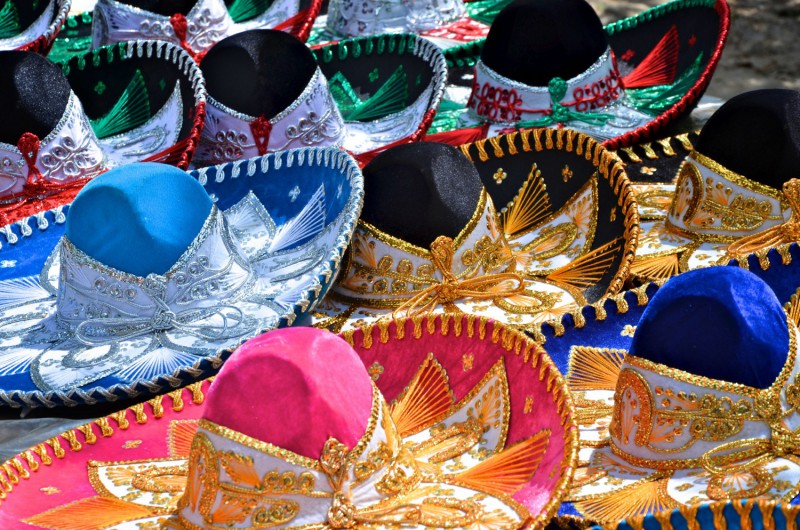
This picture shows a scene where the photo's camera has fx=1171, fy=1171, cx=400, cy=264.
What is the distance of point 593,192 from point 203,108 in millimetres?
1221

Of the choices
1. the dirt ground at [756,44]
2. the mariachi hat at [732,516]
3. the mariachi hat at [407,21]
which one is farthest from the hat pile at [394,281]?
the dirt ground at [756,44]

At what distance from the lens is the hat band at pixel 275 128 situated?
3656mm

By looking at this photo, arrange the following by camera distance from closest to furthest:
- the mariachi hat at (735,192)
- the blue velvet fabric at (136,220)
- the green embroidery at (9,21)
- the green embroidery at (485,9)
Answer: the blue velvet fabric at (136,220) < the mariachi hat at (735,192) < the green embroidery at (9,21) < the green embroidery at (485,9)

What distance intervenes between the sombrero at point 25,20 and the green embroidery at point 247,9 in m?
0.74

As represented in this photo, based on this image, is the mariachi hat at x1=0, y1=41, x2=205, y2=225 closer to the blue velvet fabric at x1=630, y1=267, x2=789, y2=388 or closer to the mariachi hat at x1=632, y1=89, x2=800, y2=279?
the mariachi hat at x1=632, y1=89, x2=800, y2=279

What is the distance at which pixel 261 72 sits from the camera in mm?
3650

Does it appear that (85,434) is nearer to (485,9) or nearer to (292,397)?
(292,397)

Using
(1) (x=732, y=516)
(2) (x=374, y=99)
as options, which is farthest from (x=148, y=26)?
(1) (x=732, y=516)

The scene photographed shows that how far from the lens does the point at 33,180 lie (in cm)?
352

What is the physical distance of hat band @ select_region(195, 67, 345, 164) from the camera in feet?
12.0

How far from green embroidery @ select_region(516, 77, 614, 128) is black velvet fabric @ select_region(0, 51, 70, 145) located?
1.53m

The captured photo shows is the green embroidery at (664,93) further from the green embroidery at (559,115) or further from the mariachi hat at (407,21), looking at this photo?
the mariachi hat at (407,21)

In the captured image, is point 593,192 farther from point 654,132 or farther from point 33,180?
point 33,180

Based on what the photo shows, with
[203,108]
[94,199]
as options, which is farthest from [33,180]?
[94,199]
